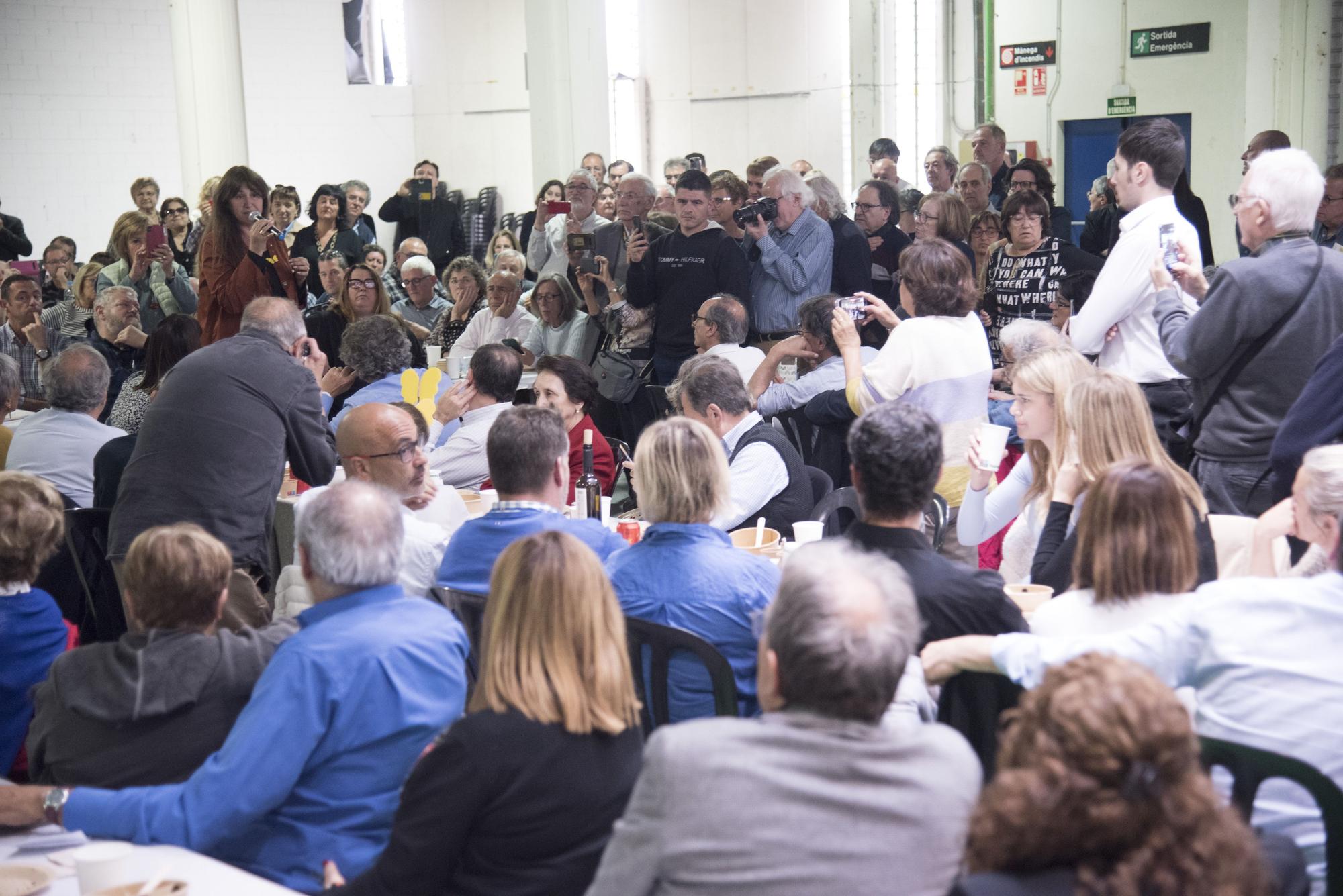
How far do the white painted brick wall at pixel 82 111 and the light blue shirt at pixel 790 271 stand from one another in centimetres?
791

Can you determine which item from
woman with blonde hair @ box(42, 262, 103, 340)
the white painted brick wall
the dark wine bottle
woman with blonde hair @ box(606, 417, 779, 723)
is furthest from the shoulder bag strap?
the white painted brick wall

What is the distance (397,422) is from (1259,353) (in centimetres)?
232

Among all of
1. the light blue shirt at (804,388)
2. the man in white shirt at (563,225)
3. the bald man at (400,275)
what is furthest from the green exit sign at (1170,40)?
the light blue shirt at (804,388)

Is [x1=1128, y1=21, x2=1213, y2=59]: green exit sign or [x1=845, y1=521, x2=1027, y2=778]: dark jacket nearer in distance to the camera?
[x1=845, y1=521, x2=1027, y2=778]: dark jacket

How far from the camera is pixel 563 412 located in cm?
465

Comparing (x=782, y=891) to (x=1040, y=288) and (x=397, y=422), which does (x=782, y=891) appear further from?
(x=1040, y=288)

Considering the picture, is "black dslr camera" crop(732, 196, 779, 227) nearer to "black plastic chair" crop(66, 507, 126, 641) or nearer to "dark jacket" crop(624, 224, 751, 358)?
"dark jacket" crop(624, 224, 751, 358)

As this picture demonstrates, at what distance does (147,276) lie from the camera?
820 centimetres

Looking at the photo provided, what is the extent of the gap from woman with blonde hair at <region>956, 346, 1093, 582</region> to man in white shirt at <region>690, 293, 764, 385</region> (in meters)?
1.82

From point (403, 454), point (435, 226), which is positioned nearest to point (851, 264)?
point (403, 454)

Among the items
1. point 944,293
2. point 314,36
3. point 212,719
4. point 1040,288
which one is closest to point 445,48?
point 314,36

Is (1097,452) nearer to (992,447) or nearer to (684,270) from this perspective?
(992,447)

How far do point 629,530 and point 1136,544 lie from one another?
1740 mm

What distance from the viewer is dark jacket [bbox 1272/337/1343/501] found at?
3.12m
